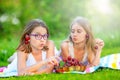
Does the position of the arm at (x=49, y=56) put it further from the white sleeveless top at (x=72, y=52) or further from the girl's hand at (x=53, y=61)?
the white sleeveless top at (x=72, y=52)

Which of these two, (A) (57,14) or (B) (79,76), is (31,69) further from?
(A) (57,14)

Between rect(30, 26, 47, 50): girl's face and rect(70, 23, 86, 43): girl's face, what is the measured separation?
0.50m

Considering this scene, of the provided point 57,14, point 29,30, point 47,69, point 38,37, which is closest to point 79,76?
point 47,69

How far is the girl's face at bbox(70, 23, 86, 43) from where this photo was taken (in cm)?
720

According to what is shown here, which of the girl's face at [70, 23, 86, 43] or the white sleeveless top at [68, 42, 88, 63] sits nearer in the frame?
the girl's face at [70, 23, 86, 43]

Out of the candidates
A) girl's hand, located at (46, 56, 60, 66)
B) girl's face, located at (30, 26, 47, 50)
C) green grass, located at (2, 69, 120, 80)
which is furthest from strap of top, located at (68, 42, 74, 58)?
girl's hand, located at (46, 56, 60, 66)

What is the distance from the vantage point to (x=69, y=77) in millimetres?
6562

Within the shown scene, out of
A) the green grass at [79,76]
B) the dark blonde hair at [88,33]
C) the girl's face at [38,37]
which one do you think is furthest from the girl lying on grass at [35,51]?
the dark blonde hair at [88,33]

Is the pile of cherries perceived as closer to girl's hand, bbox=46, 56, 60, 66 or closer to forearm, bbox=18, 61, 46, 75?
forearm, bbox=18, 61, 46, 75

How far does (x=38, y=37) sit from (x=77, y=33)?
68 centimetres

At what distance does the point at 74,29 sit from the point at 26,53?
867 millimetres

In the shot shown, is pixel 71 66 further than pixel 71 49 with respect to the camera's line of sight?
No

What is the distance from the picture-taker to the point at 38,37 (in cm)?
693

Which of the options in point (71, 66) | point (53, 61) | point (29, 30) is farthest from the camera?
point (71, 66)
